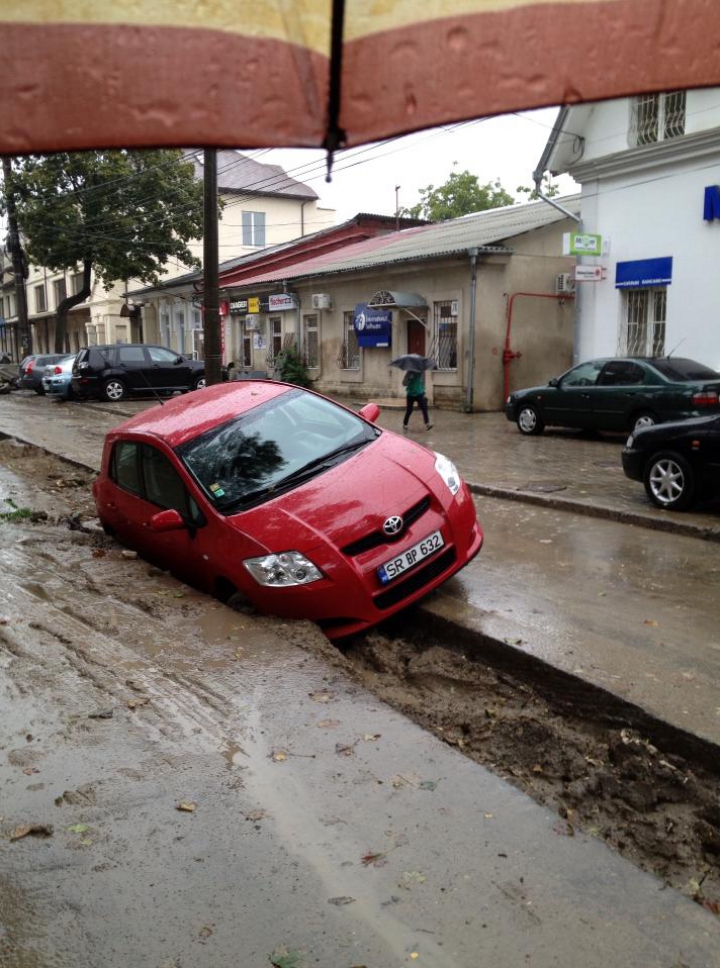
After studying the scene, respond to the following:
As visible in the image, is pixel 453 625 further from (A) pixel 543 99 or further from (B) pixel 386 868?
(A) pixel 543 99

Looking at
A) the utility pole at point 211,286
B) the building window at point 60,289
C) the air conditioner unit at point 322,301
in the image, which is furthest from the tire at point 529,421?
the building window at point 60,289

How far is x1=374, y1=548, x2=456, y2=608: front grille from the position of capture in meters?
5.46

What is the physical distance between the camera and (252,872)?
9.86ft

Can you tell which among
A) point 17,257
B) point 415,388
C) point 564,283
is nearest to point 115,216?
point 17,257

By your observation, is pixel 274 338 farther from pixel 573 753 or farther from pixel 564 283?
pixel 573 753

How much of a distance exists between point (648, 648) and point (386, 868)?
2677mm

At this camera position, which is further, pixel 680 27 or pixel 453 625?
pixel 453 625

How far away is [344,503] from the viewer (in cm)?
560

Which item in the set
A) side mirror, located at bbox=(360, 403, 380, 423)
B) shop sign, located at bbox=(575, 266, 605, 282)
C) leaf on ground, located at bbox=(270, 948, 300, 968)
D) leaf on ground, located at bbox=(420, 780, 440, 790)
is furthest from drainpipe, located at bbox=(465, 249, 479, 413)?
leaf on ground, located at bbox=(270, 948, 300, 968)

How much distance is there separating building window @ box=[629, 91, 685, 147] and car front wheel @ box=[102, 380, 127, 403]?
15.7m

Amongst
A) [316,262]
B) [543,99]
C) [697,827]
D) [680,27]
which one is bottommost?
[697,827]

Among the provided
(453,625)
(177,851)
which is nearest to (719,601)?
(453,625)

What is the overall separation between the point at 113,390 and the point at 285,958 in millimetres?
24166

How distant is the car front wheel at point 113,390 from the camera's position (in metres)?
25.2
